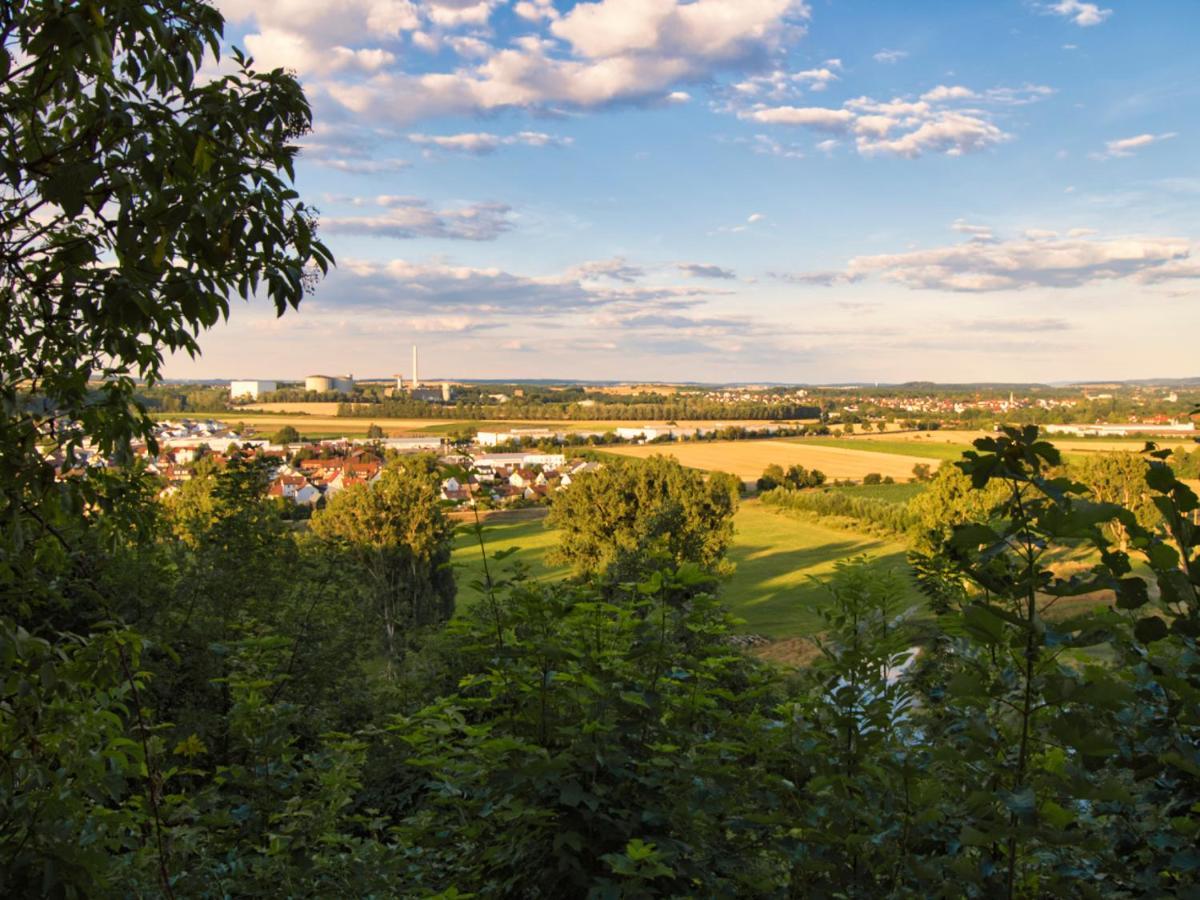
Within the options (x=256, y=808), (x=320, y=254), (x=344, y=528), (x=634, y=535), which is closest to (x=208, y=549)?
(x=256, y=808)

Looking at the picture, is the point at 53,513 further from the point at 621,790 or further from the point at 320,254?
the point at 621,790

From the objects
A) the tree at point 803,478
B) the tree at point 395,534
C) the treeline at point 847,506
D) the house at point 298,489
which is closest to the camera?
the tree at point 395,534

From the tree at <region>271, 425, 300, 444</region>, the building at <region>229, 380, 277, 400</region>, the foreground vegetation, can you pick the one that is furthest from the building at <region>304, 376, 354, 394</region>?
the foreground vegetation

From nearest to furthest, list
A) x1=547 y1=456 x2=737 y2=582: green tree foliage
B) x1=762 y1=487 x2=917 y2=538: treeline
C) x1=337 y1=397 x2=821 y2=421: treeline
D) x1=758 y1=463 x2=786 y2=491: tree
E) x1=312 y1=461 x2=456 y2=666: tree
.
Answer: x1=312 y1=461 x2=456 y2=666: tree → x1=547 y1=456 x2=737 y2=582: green tree foliage → x1=762 y1=487 x2=917 y2=538: treeline → x1=758 y1=463 x2=786 y2=491: tree → x1=337 y1=397 x2=821 y2=421: treeline

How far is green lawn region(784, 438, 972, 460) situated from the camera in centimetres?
6512

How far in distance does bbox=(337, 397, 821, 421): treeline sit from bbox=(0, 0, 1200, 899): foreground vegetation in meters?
96.0

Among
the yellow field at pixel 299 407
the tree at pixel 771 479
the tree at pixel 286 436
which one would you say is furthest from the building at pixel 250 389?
the tree at pixel 771 479

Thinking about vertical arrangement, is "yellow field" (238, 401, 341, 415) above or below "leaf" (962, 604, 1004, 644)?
above

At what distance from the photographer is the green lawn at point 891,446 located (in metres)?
65.1

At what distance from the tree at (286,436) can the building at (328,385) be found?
1754 inches

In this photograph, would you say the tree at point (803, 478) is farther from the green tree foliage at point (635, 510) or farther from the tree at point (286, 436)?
the tree at point (286, 436)

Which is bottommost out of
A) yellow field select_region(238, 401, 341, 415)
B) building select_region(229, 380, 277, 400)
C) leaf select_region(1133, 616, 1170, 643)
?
leaf select_region(1133, 616, 1170, 643)

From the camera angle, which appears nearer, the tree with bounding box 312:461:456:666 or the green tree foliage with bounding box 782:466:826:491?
the tree with bounding box 312:461:456:666

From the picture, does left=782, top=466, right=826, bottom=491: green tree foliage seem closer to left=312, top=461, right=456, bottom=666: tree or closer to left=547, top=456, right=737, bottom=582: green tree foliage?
left=547, top=456, right=737, bottom=582: green tree foliage
